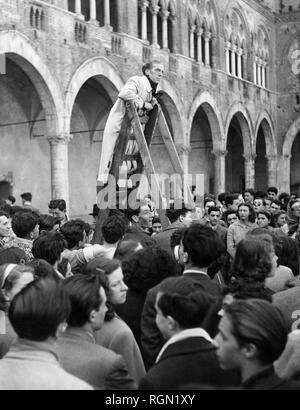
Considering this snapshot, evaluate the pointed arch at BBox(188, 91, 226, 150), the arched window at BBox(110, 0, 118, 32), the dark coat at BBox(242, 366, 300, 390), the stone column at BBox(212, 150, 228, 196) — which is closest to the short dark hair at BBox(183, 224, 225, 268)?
the dark coat at BBox(242, 366, 300, 390)

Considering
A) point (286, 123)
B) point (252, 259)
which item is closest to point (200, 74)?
point (286, 123)

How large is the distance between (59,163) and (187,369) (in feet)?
49.1

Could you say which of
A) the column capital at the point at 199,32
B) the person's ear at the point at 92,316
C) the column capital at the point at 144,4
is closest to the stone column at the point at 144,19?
the column capital at the point at 144,4

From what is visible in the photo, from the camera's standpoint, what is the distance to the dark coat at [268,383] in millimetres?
2318

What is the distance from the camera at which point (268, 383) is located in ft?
7.65

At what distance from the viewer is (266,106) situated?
29469 mm

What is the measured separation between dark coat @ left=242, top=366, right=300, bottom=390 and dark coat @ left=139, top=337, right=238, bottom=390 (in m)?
0.31

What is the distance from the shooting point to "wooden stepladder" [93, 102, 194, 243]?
625 cm

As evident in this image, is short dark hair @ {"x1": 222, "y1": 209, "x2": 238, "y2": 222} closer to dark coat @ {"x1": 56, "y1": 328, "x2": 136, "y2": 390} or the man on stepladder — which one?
the man on stepladder

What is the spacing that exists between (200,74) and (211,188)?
5672 millimetres

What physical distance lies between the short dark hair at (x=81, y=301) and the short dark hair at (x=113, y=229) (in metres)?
2.33

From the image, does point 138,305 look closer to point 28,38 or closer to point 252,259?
point 252,259

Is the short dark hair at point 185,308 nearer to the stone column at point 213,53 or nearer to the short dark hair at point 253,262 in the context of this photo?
the short dark hair at point 253,262
